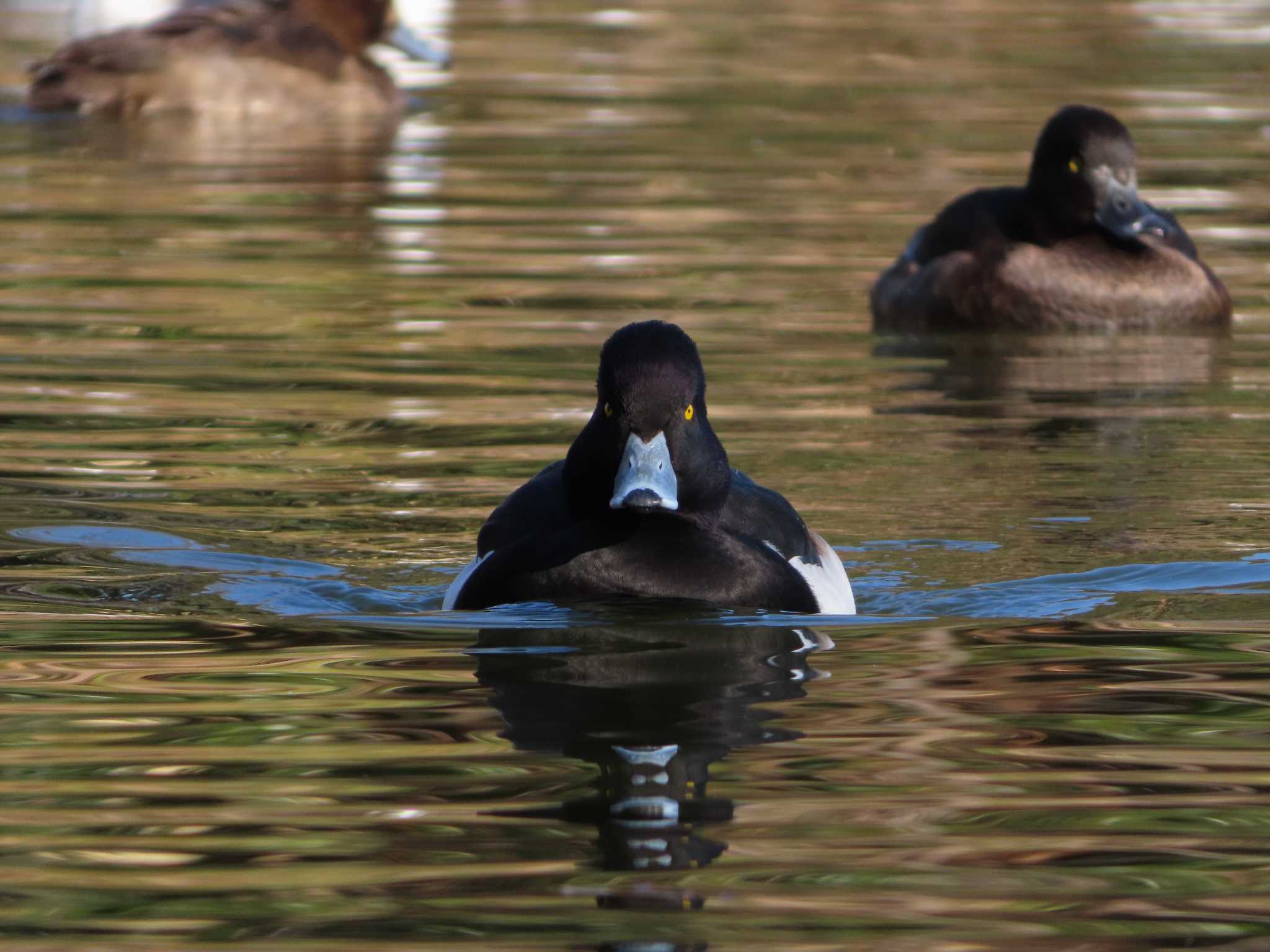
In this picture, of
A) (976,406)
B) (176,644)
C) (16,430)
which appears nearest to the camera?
(176,644)

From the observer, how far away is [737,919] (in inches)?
196

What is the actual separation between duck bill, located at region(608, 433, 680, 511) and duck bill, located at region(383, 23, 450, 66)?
1938 centimetres

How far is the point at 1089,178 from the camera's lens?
47.4ft

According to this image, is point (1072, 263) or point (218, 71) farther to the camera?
point (218, 71)

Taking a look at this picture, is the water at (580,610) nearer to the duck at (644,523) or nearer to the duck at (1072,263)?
the duck at (644,523)

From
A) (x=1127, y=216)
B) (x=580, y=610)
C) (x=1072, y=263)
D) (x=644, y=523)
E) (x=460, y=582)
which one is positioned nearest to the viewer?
(x=580, y=610)

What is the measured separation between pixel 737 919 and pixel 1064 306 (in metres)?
9.84

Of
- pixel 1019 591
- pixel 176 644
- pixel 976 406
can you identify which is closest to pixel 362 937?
pixel 176 644

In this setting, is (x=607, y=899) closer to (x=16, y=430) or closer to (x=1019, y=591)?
(x=1019, y=591)

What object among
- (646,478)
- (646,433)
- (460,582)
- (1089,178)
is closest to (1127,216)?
(1089,178)

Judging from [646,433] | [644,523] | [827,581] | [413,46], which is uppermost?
[646,433]

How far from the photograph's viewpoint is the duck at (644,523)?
749 cm

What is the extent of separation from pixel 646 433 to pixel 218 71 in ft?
57.7

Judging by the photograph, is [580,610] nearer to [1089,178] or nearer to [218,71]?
[1089,178]
